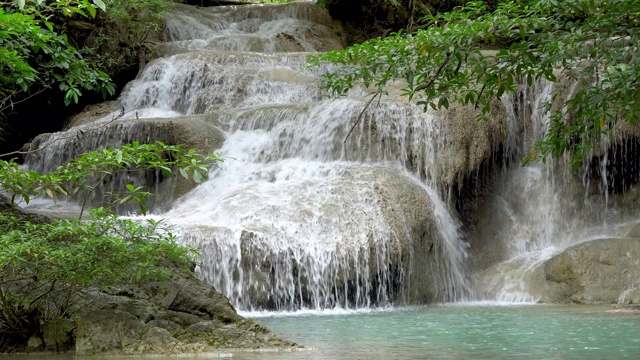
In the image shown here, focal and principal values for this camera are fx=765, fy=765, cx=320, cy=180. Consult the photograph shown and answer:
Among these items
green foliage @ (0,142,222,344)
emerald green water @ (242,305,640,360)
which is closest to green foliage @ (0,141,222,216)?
green foliage @ (0,142,222,344)

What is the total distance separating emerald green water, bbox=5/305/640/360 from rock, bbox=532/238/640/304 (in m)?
Result: 0.97

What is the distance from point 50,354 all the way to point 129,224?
1.24m

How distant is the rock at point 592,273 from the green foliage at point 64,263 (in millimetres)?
7622

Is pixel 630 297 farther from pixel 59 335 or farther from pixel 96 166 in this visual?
pixel 96 166

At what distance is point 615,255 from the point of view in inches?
482

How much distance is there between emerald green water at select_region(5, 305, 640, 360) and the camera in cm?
605

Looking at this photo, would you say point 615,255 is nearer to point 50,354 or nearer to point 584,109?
point 584,109

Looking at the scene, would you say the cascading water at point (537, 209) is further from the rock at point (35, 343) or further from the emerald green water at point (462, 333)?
the rock at point (35, 343)

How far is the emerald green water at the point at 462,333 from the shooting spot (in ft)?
19.9

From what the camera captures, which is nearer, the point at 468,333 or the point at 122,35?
the point at 468,333

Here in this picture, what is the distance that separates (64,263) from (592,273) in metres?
8.97

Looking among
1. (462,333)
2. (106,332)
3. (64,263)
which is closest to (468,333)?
(462,333)

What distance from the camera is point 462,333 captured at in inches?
301

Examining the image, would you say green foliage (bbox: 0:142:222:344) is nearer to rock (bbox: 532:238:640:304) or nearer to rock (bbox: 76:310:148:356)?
rock (bbox: 76:310:148:356)
